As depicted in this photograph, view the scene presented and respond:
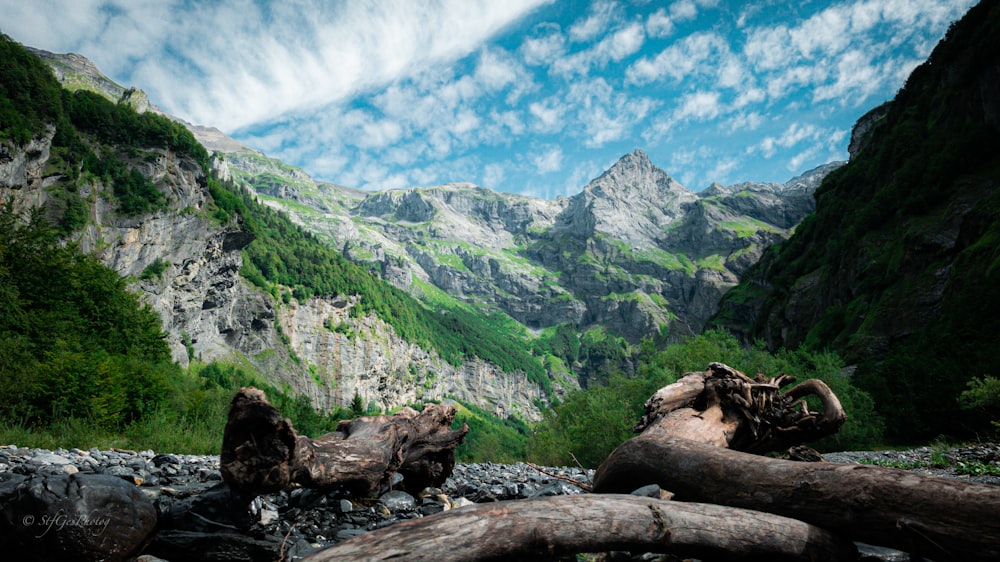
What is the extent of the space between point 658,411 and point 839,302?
90.5 metres

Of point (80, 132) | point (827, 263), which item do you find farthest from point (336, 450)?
point (80, 132)

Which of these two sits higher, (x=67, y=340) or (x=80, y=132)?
(x=80, y=132)

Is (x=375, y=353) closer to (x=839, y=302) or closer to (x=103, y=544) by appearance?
(x=839, y=302)

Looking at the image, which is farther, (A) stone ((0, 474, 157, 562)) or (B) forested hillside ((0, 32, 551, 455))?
(B) forested hillside ((0, 32, 551, 455))

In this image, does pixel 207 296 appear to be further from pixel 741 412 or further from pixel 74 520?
pixel 741 412

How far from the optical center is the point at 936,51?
82.7 metres

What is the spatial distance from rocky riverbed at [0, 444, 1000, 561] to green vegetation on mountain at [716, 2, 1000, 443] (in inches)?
1233

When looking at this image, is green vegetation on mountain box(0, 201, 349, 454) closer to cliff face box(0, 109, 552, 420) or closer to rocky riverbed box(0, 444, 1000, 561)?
rocky riverbed box(0, 444, 1000, 561)

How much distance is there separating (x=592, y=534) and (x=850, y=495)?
233 cm

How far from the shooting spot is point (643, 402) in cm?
3391

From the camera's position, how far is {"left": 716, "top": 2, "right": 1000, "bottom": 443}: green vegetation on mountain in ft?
117

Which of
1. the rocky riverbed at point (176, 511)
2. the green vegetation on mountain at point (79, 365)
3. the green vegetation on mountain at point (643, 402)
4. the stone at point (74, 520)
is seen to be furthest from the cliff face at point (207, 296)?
the stone at point (74, 520)

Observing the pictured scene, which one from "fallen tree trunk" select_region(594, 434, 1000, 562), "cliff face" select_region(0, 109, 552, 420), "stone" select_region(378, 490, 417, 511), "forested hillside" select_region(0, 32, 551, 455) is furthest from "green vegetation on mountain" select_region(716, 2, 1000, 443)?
"cliff face" select_region(0, 109, 552, 420)

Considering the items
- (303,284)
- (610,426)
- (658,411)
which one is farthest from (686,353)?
(303,284)
